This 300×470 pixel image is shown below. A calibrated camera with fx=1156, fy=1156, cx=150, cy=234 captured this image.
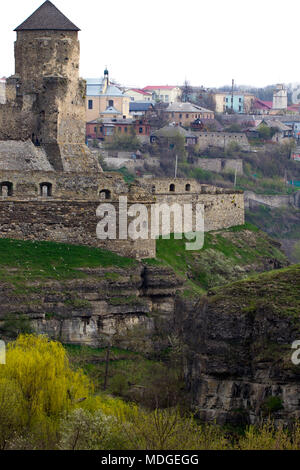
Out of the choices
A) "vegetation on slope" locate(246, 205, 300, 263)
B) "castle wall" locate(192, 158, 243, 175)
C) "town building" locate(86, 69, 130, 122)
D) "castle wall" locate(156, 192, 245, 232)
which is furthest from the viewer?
"town building" locate(86, 69, 130, 122)

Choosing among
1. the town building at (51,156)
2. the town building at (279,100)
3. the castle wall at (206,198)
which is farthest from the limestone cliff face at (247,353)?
the town building at (279,100)

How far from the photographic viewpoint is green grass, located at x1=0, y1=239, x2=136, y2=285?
41875 millimetres

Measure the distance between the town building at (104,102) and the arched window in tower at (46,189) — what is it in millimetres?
80837

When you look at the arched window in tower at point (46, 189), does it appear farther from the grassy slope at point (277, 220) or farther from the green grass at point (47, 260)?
the grassy slope at point (277, 220)

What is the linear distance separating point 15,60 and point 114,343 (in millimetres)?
15117

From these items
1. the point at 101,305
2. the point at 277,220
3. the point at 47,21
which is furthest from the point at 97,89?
the point at 101,305

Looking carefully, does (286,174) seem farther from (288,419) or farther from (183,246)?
(288,419)

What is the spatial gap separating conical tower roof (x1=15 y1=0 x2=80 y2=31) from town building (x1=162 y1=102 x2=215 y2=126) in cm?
7666

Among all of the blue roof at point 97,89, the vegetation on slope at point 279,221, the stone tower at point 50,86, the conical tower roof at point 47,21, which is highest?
the conical tower roof at point 47,21

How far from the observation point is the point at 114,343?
4244 centimetres

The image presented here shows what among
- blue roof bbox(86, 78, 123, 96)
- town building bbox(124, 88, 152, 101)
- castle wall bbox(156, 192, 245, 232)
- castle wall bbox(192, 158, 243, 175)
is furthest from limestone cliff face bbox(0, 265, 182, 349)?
town building bbox(124, 88, 152, 101)

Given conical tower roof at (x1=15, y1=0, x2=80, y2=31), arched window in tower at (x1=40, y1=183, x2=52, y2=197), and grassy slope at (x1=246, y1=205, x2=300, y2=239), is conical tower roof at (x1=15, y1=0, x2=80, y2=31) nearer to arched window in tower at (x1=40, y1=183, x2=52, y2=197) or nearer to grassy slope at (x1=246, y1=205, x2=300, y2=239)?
arched window in tower at (x1=40, y1=183, x2=52, y2=197)

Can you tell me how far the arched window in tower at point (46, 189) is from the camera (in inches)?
1770

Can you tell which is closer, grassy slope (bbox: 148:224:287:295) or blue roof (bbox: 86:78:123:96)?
grassy slope (bbox: 148:224:287:295)
